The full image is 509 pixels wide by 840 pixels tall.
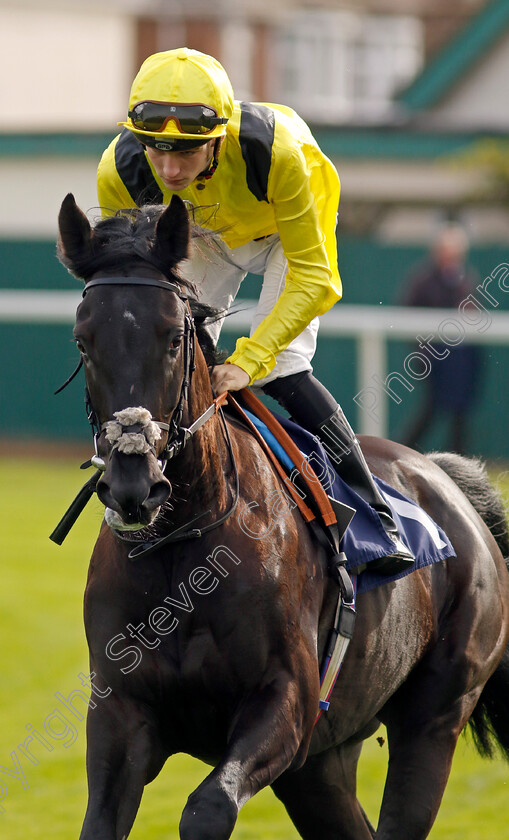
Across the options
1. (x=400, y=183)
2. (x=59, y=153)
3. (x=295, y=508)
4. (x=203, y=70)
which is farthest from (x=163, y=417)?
(x=400, y=183)

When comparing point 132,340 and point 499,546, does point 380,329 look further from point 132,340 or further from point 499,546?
point 132,340

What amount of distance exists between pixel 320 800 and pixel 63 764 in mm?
1892

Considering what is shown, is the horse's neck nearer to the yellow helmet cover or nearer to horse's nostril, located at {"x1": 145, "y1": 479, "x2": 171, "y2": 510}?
horse's nostril, located at {"x1": 145, "y1": 479, "x2": 171, "y2": 510}

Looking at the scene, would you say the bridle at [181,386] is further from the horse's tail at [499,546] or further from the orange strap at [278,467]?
the horse's tail at [499,546]

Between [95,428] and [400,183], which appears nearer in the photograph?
[95,428]

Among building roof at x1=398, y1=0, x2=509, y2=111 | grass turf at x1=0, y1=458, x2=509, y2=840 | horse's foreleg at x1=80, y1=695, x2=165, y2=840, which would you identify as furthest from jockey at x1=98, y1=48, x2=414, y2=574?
building roof at x1=398, y1=0, x2=509, y2=111

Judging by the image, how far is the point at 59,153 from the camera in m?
15.8

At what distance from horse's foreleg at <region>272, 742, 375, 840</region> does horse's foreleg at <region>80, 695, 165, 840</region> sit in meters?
1.04

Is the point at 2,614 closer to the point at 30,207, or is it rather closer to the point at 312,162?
the point at 312,162

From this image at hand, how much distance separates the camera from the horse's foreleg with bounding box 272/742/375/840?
425 cm

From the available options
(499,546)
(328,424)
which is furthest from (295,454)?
(499,546)

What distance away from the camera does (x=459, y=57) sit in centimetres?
2128

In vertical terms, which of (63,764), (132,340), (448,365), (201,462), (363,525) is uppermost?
(132,340)

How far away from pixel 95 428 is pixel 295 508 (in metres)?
0.74
